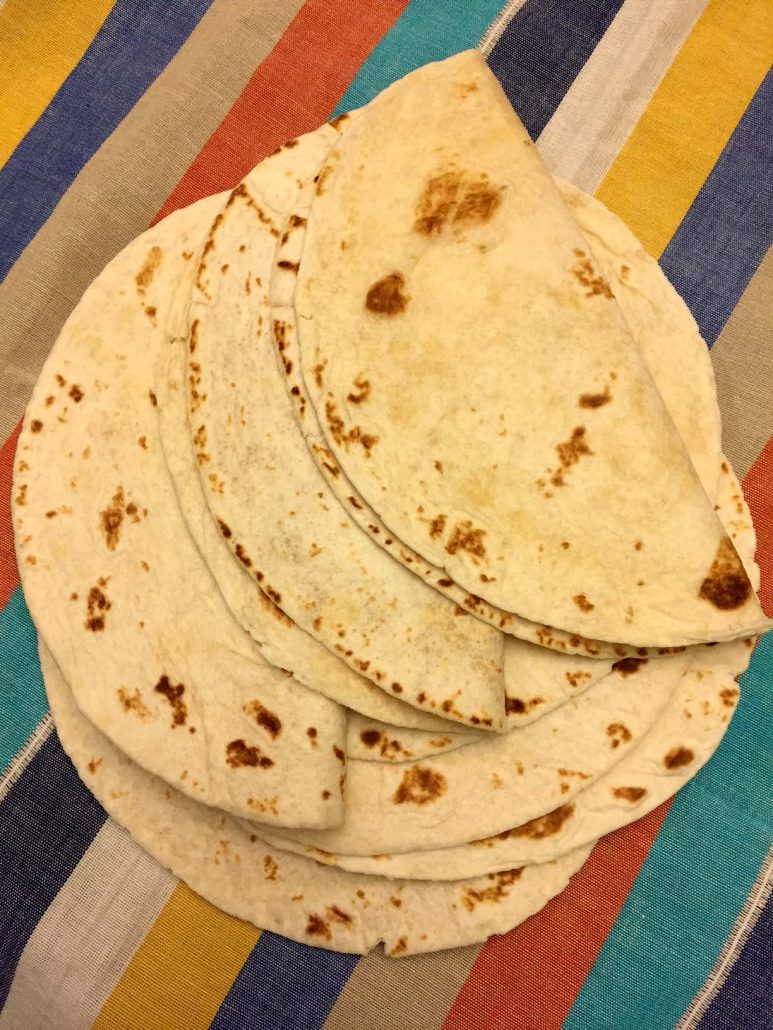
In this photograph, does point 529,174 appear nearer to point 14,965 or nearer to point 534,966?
point 534,966

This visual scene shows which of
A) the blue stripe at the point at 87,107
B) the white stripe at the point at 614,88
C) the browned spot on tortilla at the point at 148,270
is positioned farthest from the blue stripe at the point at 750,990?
the blue stripe at the point at 87,107

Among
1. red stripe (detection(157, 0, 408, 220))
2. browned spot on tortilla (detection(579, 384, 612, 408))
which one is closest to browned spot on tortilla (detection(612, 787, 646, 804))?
browned spot on tortilla (detection(579, 384, 612, 408))

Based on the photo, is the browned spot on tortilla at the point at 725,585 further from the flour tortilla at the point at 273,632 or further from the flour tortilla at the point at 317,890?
the flour tortilla at the point at 317,890

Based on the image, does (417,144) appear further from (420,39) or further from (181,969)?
(181,969)

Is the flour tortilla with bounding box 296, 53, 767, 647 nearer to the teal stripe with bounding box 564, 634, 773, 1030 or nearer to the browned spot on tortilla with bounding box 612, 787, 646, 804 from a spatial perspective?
the browned spot on tortilla with bounding box 612, 787, 646, 804

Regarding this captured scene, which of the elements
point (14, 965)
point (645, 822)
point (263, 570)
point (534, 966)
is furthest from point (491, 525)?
point (14, 965)

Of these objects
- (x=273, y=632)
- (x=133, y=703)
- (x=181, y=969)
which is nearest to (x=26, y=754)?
(x=133, y=703)
